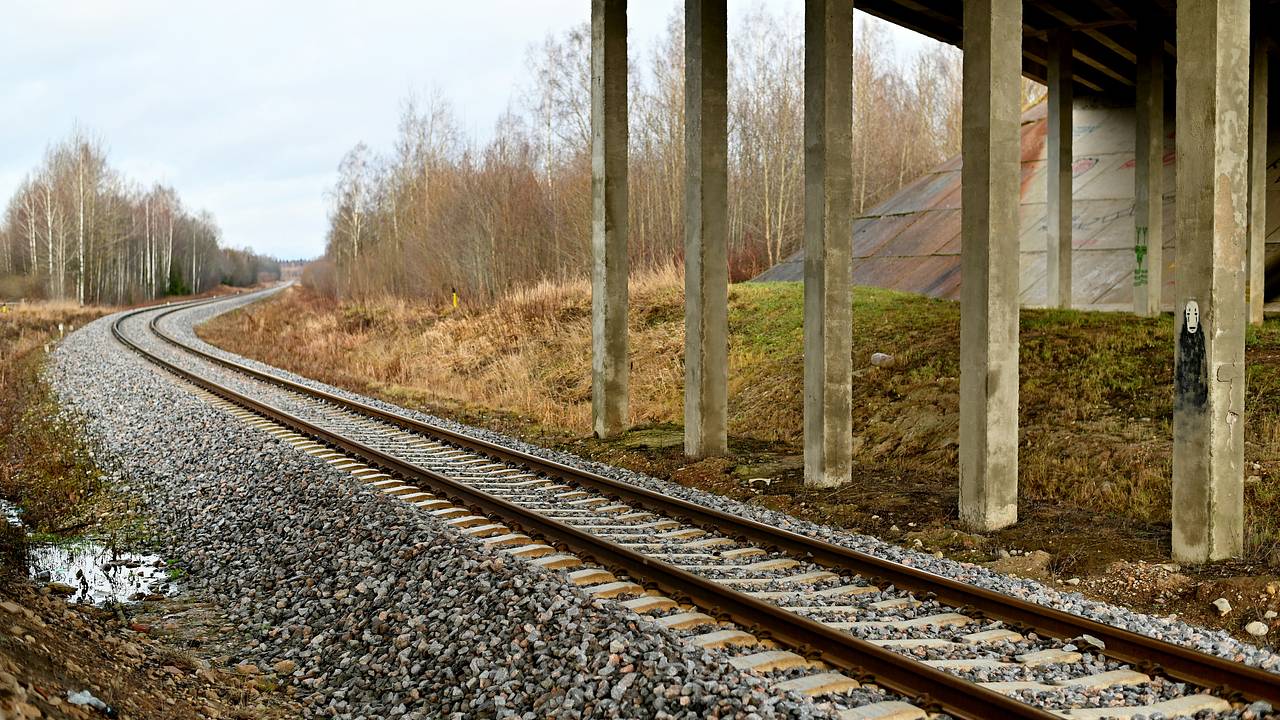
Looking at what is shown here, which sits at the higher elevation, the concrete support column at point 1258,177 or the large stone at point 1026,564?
the concrete support column at point 1258,177

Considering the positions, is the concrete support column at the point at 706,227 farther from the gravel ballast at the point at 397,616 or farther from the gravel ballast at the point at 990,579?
the gravel ballast at the point at 397,616

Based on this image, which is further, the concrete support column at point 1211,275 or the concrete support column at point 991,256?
the concrete support column at point 991,256

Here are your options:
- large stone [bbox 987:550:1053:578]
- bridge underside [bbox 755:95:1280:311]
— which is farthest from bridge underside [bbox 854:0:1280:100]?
large stone [bbox 987:550:1053:578]

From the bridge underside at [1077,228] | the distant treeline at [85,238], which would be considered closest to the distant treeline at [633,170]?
the bridge underside at [1077,228]

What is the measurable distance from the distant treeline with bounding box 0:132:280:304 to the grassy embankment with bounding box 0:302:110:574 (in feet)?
141

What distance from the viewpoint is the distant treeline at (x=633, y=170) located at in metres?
29.7

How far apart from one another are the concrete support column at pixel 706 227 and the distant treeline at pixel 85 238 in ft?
179

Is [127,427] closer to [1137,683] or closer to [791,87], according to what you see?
[1137,683]

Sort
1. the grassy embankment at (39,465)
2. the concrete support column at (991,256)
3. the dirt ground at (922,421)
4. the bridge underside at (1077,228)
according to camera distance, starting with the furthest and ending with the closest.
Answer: the bridge underside at (1077,228) → the grassy embankment at (39,465) → the concrete support column at (991,256) → the dirt ground at (922,421)

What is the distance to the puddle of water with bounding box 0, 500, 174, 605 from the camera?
24.6 ft

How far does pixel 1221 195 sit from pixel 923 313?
943 centimetres

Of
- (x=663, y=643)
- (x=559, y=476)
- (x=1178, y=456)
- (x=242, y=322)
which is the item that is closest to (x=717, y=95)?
(x=559, y=476)

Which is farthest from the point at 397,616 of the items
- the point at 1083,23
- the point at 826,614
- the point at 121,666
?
the point at 1083,23

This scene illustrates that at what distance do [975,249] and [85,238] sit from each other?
66.2 meters
